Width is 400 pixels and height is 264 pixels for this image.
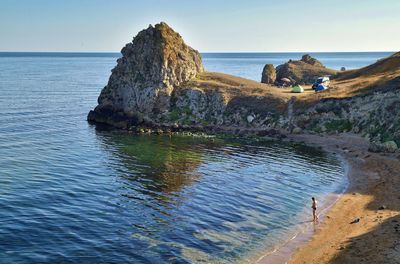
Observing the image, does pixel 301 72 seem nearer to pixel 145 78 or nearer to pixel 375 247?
pixel 145 78

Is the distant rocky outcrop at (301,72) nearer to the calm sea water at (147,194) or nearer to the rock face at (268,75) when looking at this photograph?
the rock face at (268,75)

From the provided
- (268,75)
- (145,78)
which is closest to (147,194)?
(145,78)

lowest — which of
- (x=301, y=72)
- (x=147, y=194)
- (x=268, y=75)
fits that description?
(x=147, y=194)

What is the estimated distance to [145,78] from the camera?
9762 cm

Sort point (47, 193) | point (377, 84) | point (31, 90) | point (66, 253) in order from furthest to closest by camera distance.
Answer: point (31, 90) → point (377, 84) → point (47, 193) → point (66, 253)

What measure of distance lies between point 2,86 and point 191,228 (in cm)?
13407

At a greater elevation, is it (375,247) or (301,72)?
(301,72)

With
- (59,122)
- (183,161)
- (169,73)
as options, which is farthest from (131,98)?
(183,161)

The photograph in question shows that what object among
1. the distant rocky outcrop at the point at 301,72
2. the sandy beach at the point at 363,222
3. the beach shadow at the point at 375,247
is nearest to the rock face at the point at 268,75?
the distant rocky outcrop at the point at 301,72

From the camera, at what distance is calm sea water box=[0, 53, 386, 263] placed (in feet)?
109

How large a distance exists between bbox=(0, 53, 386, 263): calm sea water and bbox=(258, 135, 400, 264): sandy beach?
256 centimetres

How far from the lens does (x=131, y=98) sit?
319ft

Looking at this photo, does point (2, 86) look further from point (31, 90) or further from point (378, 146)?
point (378, 146)

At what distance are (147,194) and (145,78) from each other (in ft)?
180
